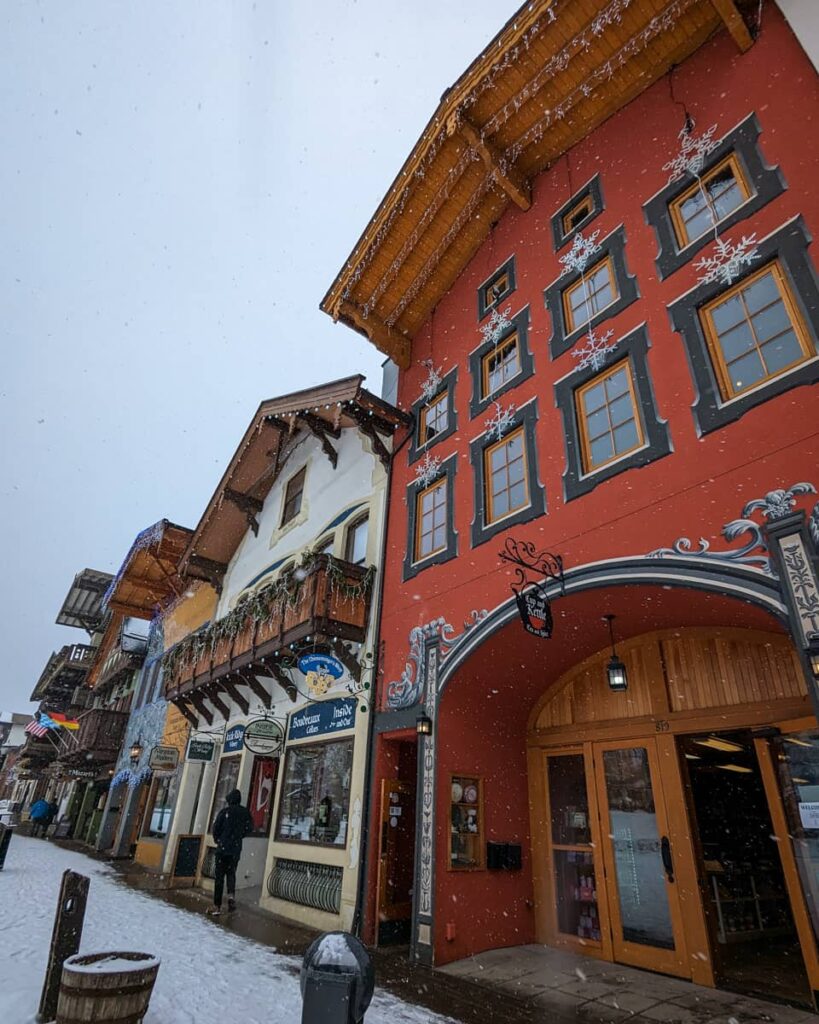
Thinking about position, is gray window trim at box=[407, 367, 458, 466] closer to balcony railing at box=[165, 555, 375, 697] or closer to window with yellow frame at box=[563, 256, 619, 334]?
balcony railing at box=[165, 555, 375, 697]

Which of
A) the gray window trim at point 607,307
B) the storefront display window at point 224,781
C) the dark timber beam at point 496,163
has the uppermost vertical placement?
the dark timber beam at point 496,163

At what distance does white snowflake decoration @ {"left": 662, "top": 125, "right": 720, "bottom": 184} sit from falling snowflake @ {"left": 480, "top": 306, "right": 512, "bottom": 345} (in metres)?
3.22

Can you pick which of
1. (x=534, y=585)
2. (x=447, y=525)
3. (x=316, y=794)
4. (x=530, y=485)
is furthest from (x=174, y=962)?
(x=530, y=485)

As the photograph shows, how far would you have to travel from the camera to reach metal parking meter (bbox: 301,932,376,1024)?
10.5 ft

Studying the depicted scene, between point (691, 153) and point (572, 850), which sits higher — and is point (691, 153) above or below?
above

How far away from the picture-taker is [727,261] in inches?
276

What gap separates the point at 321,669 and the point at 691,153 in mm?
10246

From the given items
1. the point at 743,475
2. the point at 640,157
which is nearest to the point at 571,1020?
the point at 743,475

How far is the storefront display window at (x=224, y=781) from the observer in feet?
48.2

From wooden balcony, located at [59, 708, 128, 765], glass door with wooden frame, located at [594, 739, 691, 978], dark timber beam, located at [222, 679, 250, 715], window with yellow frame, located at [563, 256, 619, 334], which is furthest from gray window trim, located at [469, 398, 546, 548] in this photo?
wooden balcony, located at [59, 708, 128, 765]

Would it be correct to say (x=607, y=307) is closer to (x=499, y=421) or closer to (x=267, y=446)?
(x=499, y=421)

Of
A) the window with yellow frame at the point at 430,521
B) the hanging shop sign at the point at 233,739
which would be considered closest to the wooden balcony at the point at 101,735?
the hanging shop sign at the point at 233,739

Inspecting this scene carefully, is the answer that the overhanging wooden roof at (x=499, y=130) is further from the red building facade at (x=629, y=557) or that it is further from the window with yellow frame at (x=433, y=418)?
the window with yellow frame at (x=433, y=418)

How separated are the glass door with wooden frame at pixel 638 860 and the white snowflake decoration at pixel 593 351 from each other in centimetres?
527
